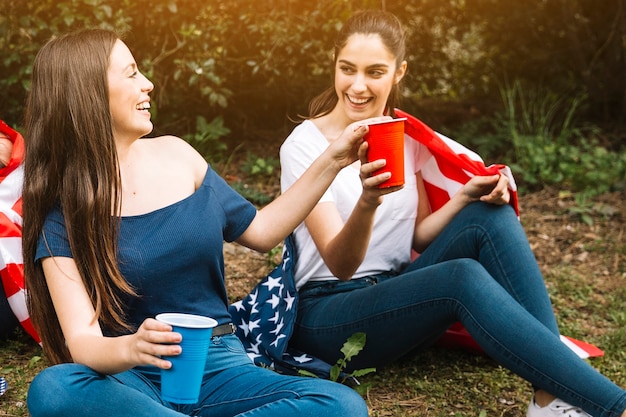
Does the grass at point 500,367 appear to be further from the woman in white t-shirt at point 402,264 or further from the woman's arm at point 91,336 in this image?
the woman's arm at point 91,336

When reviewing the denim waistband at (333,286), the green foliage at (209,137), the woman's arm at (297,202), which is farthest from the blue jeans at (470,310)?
the green foliage at (209,137)

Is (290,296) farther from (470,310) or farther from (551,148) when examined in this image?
(551,148)

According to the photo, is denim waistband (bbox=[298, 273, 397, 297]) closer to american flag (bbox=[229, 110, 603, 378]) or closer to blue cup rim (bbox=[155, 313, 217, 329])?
american flag (bbox=[229, 110, 603, 378])

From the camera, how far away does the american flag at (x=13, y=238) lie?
3215 mm

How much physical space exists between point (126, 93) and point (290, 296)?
1.06 m

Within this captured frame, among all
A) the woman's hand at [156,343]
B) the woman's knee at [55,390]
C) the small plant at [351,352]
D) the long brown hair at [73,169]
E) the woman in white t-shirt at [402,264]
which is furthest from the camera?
the small plant at [351,352]

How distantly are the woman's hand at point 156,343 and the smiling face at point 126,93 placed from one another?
72 cm

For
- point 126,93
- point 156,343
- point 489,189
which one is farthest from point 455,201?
point 156,343

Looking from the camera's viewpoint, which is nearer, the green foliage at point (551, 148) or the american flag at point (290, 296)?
the american flag at point (290, 296)

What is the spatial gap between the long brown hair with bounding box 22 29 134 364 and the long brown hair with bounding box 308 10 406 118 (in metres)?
1.18

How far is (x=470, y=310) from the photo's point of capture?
284cm

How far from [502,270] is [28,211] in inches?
65.3

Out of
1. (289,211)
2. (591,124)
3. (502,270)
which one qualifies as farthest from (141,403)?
(591,124)

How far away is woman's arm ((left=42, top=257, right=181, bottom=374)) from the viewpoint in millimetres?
1962
